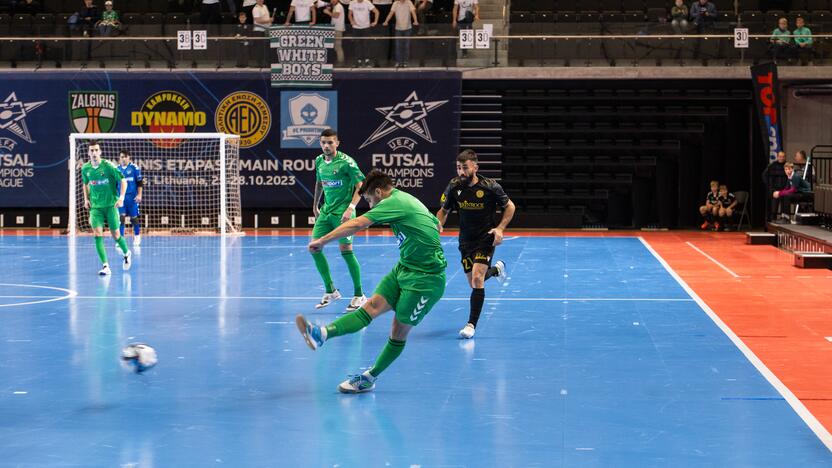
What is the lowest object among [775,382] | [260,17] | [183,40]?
[775,382]

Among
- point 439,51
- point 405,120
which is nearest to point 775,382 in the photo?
point 439,51

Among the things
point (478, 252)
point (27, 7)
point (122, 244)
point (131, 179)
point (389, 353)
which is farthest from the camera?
point (27, 7)

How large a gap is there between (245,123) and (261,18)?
3.19 m

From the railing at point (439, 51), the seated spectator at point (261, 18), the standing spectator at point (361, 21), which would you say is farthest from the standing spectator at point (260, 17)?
the standing spectator at point (361, 21)

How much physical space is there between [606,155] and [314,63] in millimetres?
9224

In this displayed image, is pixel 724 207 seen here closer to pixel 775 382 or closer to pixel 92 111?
pixel 92 111

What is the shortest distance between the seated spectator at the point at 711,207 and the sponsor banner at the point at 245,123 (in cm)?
749

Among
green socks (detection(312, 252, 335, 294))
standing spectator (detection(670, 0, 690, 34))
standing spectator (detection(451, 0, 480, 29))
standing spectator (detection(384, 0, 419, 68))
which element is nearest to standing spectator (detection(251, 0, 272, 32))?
standing spectator (detection(384, 0, 419, 68))

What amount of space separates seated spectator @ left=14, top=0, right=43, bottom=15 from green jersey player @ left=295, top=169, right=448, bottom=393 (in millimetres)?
26670

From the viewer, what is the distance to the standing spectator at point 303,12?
2938 cm

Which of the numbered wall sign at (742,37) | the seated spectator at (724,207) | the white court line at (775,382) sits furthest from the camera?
the seated spectator at (724,207)

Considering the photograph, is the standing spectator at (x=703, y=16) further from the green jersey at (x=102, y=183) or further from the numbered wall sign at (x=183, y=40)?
the green jersey at (x=102, y=183)

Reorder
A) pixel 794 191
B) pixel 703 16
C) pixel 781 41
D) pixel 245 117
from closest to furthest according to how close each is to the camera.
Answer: pixel 794 191, pixel 781 41, pixel 703 16, pixel 245 117

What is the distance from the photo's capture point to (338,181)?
13.8 metres
